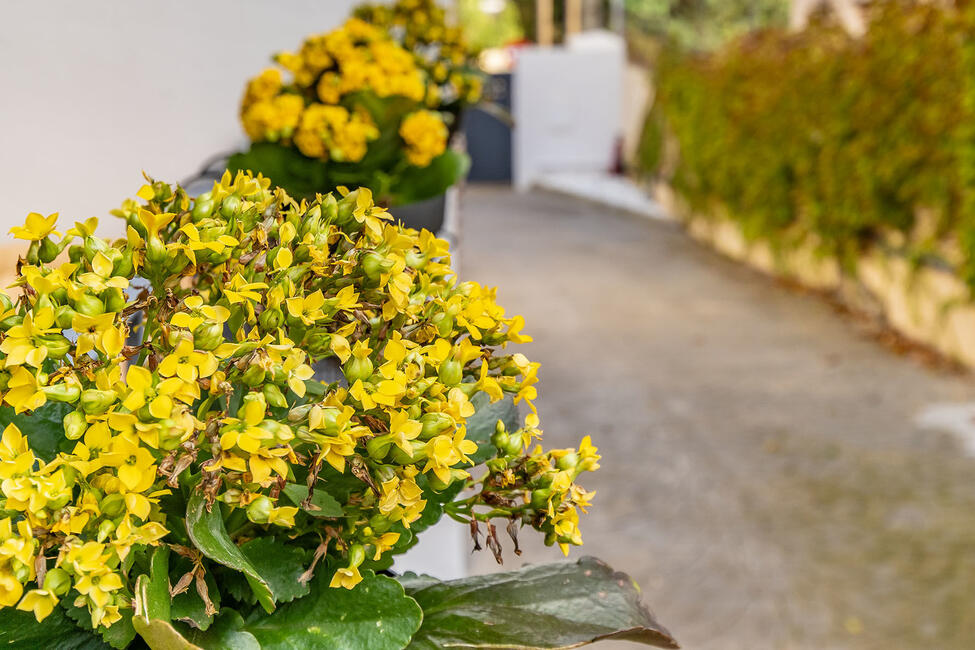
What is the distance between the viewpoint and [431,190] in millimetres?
1180

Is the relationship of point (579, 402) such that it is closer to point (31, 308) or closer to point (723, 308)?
point (723, 308)

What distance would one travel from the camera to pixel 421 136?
3.54 ft

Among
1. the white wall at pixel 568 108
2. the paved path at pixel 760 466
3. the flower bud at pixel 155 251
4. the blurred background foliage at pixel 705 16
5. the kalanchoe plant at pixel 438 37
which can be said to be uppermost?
the blurred background foliage at pixel 705 16

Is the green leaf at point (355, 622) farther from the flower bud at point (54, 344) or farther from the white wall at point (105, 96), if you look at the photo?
the white wall at point (105, 96)

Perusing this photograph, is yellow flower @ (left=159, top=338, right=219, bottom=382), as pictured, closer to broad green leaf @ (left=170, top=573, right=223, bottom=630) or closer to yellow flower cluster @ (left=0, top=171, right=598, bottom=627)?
yellow flower cluster @ (left=0, top=171, right=598, bottom=627)

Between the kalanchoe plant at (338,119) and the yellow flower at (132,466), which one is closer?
the yellow flower at (132,466)

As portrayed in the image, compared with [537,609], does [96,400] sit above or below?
above

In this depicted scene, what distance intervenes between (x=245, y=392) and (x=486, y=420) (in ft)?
0.49

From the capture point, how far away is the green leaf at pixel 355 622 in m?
0.42

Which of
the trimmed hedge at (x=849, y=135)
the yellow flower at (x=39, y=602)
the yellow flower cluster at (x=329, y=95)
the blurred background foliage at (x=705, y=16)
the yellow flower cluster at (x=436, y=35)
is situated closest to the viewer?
the yellow flower at (x=39, y=602)

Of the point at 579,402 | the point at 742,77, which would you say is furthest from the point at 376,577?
the point at 742,77

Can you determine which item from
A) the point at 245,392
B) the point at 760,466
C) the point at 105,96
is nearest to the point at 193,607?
the point at 245,392

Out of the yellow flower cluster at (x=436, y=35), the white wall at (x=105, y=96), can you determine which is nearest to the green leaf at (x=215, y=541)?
the white wall at (x=105, y=96)

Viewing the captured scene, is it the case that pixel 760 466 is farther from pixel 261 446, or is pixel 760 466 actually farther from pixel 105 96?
pixel 261 446
